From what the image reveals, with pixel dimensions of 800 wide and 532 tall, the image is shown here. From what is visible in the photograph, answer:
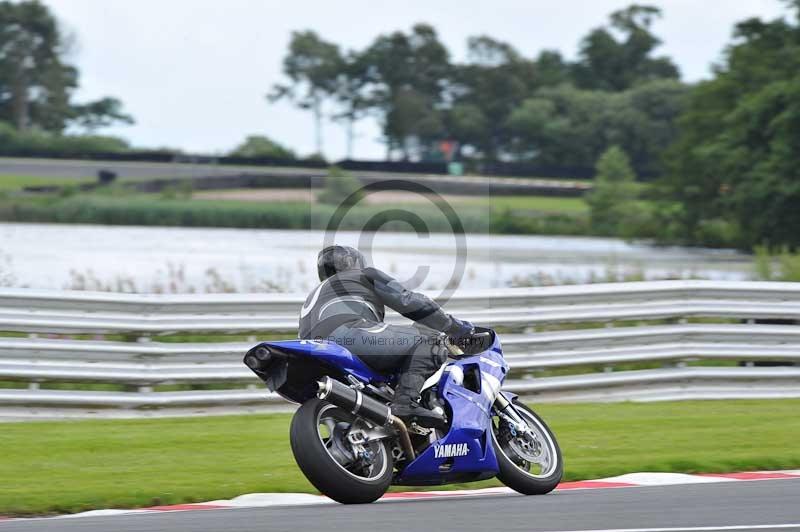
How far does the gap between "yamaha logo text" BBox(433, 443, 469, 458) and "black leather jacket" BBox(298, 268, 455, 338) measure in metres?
0.75

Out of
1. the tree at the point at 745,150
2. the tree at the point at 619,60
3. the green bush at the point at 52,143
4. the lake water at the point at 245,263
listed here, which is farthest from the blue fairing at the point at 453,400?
the tree at the point at 619,60

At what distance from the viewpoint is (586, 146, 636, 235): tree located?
5250 cm

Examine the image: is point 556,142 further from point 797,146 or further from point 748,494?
point 748,494

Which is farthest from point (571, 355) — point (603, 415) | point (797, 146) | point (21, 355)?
point (797, 146)

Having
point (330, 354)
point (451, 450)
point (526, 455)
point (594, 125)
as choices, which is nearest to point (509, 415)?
point (526, 455)

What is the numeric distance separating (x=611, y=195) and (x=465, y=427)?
4939 cm

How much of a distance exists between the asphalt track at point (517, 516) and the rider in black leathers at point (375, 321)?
70cm

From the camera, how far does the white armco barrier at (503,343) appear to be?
10.9m

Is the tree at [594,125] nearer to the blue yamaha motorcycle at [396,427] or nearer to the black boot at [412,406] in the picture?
the blue yamaha motorcycle at [396,427]

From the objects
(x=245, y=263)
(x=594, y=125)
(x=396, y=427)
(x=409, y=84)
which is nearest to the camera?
(x=396, y=427)

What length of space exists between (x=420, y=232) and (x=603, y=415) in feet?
63.4

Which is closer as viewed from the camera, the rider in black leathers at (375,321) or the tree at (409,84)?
the rider in black leathers at (375,321)

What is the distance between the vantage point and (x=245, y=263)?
20109 mm

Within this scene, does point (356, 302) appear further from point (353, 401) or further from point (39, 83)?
point (39, 83)
